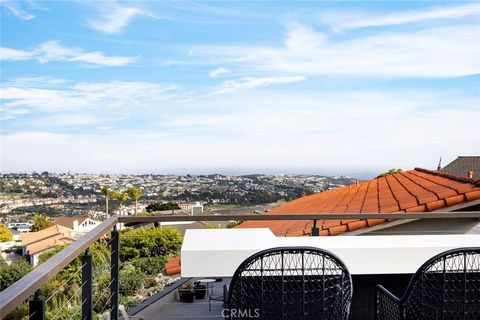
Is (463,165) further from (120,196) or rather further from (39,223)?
(39,223)

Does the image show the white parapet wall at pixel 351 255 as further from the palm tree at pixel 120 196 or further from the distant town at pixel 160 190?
the palm tree at pixel 120 196

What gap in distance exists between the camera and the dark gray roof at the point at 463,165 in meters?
34.9

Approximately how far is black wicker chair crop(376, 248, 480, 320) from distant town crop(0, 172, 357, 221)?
115ft

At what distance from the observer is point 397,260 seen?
2717mm

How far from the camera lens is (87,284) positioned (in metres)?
2.73

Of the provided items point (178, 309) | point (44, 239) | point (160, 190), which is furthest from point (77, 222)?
point (178, 309)

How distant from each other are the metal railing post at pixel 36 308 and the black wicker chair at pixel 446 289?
1408mm

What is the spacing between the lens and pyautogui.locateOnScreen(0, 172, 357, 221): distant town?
130 feet

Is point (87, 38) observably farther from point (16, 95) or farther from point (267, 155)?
point (267, 155)

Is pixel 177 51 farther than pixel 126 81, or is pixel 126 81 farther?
pixel 126 81

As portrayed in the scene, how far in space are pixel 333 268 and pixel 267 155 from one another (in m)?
53.3

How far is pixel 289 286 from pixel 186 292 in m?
3.01

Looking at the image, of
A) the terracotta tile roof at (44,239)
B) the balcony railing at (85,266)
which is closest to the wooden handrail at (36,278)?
the balcony railing at (85,266)

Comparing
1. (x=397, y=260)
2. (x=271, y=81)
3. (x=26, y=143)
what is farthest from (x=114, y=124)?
(x=397, y=260)
